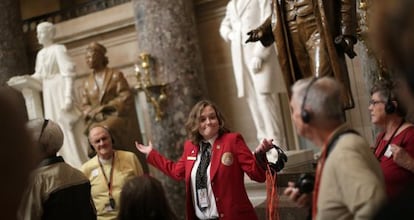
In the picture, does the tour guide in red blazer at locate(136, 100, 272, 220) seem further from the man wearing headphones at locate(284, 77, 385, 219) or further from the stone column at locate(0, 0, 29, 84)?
the stone column at locate(0, 0, 29, 84)

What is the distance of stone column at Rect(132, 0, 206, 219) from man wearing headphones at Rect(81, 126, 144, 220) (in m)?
2.97

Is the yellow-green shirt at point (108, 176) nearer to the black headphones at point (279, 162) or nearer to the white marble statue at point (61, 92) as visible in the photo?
the black headphones at point (279, 162)

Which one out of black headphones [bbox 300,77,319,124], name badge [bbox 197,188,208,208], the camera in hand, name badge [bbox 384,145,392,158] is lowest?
name badge [bbox 197,188,208,208]

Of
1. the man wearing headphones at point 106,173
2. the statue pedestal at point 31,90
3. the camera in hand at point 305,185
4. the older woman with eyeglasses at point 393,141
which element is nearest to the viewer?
the camera in hand at point 305,185

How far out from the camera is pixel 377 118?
11.0 ft

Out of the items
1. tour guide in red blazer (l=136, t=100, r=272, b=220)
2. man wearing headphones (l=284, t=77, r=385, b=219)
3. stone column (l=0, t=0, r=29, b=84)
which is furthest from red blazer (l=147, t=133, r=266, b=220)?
stone column (l=0, t=0, r=29, b=84)

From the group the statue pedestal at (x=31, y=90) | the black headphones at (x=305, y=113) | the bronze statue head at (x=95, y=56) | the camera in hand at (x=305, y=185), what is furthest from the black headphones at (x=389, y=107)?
the statue pedestal at (x=31, y=90)

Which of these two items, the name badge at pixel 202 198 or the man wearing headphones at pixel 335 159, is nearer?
the man wearing headphones at pixel 335 159

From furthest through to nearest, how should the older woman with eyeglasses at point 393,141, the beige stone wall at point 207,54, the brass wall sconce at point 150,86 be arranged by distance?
the brass wall sconce at point 150,86 < the beige stone wall at point 207,54 < the older woman with eyeglasses at point 393,141

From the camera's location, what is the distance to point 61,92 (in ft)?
27.0

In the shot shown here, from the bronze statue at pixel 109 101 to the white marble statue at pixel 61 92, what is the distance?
782mm

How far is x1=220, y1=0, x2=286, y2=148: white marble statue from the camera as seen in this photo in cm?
606

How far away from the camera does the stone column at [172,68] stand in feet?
24.1

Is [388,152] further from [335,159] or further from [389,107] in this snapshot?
[335,159]
